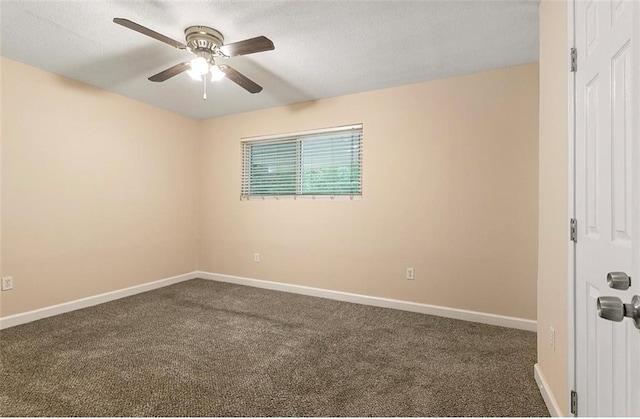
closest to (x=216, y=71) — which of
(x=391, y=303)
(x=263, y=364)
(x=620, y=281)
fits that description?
(x=263, y=364)

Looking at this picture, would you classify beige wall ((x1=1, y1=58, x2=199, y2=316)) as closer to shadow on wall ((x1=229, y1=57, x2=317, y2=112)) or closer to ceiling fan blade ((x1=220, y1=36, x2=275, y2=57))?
shadow on wall ((x1=229, y1=57, x2=317, y2=112))

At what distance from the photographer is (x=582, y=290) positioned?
4.21 feet

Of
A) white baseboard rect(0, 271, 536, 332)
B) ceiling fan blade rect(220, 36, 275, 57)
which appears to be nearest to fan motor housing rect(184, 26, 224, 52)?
ceiling fan blade rect(220, 36, 275, 57)

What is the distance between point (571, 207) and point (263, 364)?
6.65ft

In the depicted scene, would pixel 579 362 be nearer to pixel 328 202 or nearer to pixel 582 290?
pixel 582 290

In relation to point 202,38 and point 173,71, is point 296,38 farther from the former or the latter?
point 173,71

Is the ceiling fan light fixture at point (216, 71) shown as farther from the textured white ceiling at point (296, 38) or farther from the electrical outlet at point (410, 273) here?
the electrical outlet at point (410, 273)

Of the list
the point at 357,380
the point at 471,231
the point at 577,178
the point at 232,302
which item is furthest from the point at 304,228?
the point at 577,178

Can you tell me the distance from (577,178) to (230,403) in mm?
2042

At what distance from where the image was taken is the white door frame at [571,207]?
4.42 ft

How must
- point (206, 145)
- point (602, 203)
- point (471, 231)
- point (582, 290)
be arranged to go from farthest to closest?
point (206, 145), point (471, 231), point (582, 290), point (602, 203)

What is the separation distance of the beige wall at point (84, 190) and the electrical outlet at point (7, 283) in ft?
0.13

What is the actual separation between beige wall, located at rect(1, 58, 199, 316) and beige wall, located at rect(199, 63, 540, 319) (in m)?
1.25

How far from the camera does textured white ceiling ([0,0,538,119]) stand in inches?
81.3
